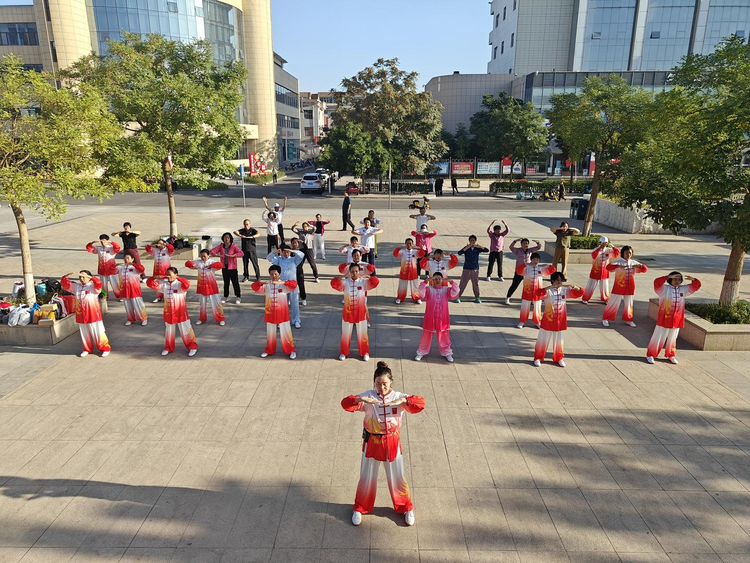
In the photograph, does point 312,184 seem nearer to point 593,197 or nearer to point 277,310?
point 593,197

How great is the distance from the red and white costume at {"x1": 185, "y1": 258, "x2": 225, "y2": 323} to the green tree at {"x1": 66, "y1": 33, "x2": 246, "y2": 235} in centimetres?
549

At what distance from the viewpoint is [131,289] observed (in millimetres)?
10648

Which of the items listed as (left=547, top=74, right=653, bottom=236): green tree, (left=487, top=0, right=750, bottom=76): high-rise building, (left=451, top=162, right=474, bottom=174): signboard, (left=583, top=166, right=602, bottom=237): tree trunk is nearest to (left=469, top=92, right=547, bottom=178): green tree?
(left=451, top=162, right=474, bottom=174): signboard

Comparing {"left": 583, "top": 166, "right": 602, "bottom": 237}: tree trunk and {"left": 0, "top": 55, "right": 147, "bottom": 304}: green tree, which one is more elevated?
{"left": 0, "top": 55, "right": 147, "bottom": 304}: green tree

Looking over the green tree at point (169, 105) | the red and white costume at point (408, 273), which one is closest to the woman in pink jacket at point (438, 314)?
the red and white costume at point (408, 273)

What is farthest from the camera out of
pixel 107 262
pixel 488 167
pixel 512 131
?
pixel 488 167

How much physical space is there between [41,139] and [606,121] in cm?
1497

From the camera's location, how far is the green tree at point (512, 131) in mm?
45812

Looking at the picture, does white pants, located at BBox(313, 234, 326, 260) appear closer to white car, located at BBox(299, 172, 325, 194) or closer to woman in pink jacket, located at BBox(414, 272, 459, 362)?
woman in pink jacket, located at BBox(414, 272, 459, 362)

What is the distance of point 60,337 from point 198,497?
641 cm

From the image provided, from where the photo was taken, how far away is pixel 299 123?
91.2m

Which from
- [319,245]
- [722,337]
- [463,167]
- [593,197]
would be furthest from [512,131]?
[722,337]

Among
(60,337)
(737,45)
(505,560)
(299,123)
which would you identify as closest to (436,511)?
(505,560)

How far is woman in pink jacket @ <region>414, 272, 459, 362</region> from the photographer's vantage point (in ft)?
28.6
